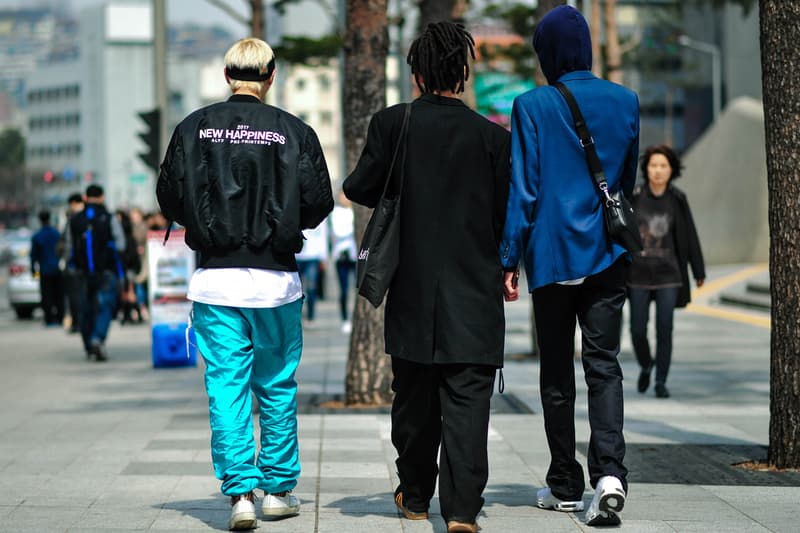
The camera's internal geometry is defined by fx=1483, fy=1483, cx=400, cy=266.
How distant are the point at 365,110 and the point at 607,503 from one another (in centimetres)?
516

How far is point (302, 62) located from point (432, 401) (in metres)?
15.0

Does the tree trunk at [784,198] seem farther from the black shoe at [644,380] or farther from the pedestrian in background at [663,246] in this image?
the black shoe at [644,380]

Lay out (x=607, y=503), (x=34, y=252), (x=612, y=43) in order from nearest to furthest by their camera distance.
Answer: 1. (x=607, y=503)
2. (x=34, y=252)
3. (x=612, y=43)

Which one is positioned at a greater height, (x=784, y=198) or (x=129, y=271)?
(x=784, y=198)

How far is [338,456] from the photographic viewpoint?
791 cm

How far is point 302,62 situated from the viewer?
20297 mm

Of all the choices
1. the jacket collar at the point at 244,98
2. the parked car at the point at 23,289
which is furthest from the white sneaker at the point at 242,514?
the parked car at the point at 23,289

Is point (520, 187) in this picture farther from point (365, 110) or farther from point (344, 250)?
point (344, 250)

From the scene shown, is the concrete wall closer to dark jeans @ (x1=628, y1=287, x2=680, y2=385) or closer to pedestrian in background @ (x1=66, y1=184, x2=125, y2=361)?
pedestrian in background @ (x1=66, y1=184, x2=125, y2=361)

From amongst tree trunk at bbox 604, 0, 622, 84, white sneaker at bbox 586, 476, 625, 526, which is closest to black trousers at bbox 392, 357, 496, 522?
white sneaker at bbox 586, 476, 625, 526

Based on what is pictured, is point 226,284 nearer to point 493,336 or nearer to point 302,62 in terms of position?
point 493,336

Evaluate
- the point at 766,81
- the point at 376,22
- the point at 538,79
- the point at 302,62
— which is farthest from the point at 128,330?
the point at 766,81

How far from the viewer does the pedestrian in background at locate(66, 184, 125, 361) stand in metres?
15.7

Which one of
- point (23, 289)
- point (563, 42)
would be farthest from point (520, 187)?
point (23, 289)
